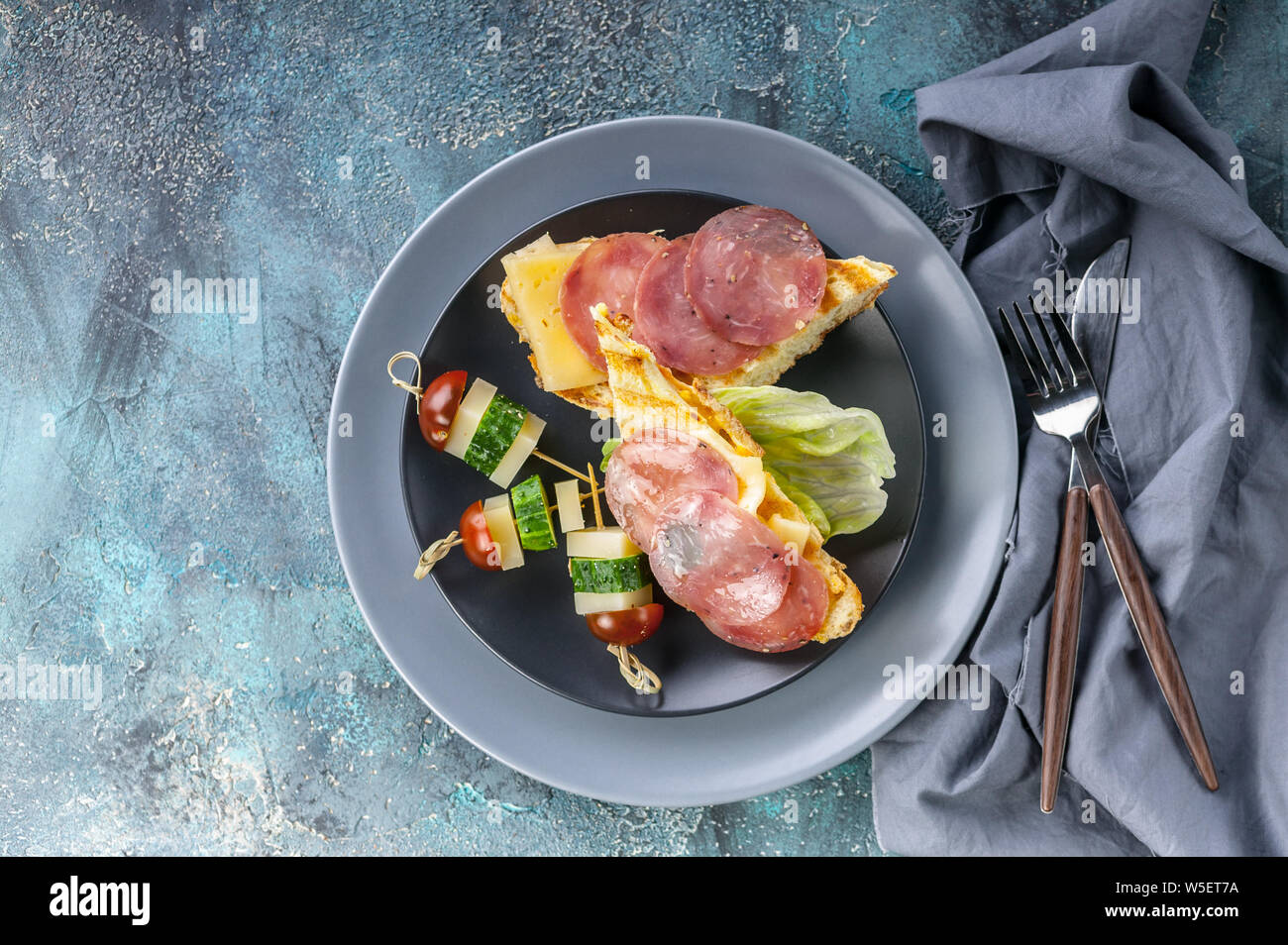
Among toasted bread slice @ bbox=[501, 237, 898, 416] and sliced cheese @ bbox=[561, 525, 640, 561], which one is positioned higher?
toasted bread slice @ bbox=[501, 237, 898, 416]

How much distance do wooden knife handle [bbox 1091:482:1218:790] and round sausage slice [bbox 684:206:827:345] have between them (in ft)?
3.64

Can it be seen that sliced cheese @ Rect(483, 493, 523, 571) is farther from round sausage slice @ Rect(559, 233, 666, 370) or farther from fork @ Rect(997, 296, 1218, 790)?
fork @ Rect(997, 296, 1218, 790)

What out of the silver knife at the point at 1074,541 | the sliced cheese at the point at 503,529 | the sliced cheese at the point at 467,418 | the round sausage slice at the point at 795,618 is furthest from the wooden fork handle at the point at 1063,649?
the sliced cheese at the point at 467,418

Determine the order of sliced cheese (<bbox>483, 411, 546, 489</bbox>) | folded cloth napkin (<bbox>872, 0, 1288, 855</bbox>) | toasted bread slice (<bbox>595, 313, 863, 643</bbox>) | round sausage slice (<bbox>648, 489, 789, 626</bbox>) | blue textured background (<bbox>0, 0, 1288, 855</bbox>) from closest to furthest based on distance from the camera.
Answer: round sausage slice (<bbox>648, 489, 789, 626</bbox>) → toasted bread slice (<bbox>595, 313, 863, 643</bbox>) → folded cloth napkin (<bbox>872, 0, 1288, 855</bbox>) → sliced cheese (<bbox>483, 411, 546, 489</bbox>) → blue textured background (<bbox>0, 0, 1288, 855</bbox>)

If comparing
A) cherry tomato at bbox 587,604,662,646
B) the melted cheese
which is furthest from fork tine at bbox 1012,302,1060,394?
cherry tomato at bbox 587,604,662,646

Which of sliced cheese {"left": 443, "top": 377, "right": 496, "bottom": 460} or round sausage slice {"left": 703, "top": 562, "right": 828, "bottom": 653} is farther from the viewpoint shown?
sliced cheese {"left": 443, "top": 377, "right": 496, "bottom": 460}

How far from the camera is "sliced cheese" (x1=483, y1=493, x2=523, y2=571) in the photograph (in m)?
2.52

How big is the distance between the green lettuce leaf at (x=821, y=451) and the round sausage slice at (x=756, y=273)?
0.79 feet

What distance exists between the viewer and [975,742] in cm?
259


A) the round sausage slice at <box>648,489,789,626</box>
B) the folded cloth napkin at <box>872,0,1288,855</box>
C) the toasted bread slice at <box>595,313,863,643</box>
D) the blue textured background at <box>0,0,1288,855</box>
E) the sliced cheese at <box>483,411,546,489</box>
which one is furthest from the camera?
the blue textured background at <box>0,0,1288,855</box>

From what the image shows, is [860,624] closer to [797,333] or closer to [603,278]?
[797,333]

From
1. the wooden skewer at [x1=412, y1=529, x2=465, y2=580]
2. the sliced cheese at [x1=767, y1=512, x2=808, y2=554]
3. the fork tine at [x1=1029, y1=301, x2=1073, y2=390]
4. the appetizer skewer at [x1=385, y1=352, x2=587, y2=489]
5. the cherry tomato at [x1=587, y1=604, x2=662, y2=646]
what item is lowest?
the cherry tomato at [x1=587, y1=604, x2=662, y2=646]

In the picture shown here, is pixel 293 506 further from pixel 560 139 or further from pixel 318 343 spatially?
pixel 560 139
